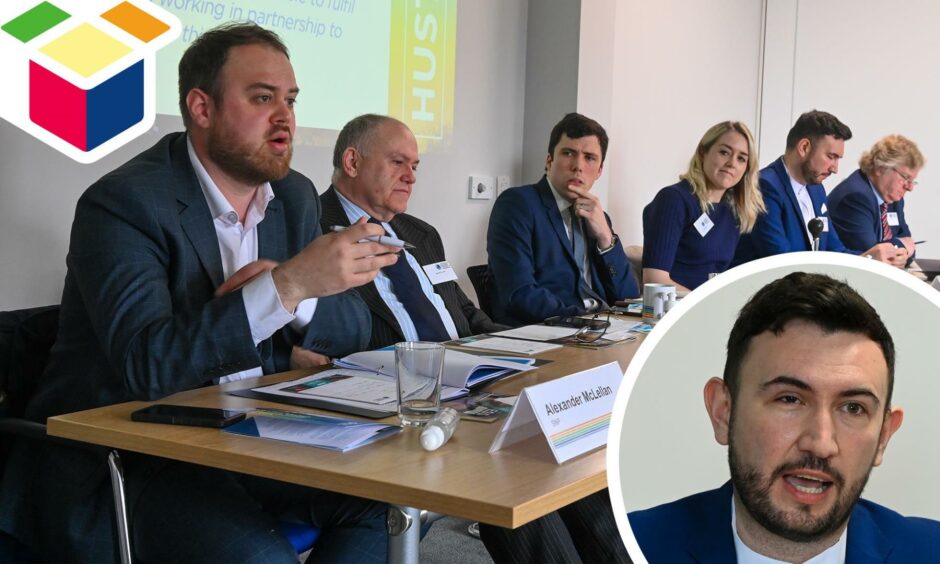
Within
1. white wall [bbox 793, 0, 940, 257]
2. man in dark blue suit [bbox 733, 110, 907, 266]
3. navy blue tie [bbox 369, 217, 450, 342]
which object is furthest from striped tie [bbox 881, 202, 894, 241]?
navy blue tie [bbox 369, 217, 450, 342]

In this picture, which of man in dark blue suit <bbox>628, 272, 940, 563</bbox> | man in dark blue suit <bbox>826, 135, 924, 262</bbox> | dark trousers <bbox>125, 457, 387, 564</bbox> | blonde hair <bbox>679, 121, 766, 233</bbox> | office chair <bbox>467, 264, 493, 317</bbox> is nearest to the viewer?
man in dark blue suit <bbox>628, 272, 940, 563</bbox>

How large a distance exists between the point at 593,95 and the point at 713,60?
2487 millimetres

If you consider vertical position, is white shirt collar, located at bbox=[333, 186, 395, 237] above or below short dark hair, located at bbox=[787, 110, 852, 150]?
below

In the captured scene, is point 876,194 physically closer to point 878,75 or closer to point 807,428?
point 878,75

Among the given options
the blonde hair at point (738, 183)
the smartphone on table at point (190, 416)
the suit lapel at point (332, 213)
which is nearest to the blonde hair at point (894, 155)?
the blonde hair at point (738, 183)

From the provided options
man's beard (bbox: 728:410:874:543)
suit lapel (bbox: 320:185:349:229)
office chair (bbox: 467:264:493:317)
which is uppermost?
man's beard (bbox: 728:410:874:543)

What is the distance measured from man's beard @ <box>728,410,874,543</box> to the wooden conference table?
0.77 meters

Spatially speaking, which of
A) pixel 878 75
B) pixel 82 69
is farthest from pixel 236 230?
pixel 878 75

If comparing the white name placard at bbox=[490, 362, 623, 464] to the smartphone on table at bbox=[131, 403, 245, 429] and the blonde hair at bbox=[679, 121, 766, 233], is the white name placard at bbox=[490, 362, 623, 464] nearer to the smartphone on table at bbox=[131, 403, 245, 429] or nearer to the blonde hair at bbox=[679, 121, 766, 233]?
the smartphone on table at bbox=[131, 403, 245, 429]

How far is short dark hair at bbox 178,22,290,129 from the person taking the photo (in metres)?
2.18

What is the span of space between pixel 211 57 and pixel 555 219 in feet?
6.05

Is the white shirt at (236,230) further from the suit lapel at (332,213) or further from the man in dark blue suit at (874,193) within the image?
the man in dark blue suit at (874,193)

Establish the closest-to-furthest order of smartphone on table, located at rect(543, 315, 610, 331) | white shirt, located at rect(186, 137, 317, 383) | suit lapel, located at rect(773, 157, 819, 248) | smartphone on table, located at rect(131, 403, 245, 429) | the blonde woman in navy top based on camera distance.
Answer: smartphone on table, located at rect(131, 403, 245, 429)
white shirt, located at rect(186, 137, 317, 383)
smartphone on table, located at rect(543, 315, 610, 331)
the blonde woman in navy top
suit lapel, located at rect(773, 157, 819, 248)

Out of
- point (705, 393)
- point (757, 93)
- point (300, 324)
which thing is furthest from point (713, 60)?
point (705, 393)
